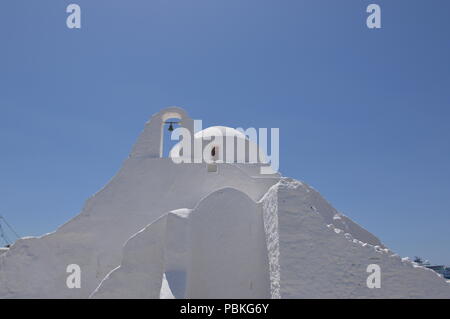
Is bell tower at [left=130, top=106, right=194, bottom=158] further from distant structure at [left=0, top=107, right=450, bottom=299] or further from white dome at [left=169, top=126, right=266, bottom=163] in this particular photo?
white dome at [left=169, top=126, right=266, bottom=163]

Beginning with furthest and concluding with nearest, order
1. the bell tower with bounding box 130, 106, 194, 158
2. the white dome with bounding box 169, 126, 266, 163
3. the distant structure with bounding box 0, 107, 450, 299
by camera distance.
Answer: the white dome with bounding box 169, 126, 266, 163
the bell tower with bounding box 130, 106, 194, 158
the distant structure with bounding box 0, 107, 450, 299

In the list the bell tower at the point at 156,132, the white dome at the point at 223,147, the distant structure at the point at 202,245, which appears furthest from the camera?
→ the white dome at the point at 223,147

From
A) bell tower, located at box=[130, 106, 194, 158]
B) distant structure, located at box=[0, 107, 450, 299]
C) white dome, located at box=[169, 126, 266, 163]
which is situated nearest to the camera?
distant structure, located at box=[0, 107, 450, 299]

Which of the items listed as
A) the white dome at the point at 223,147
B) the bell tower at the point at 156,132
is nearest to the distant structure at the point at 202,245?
the bell tower at the point at 156,132

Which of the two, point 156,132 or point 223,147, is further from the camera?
point 223,147

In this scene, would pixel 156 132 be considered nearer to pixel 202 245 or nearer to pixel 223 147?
pixel 223 147

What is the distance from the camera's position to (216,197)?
31.3ft

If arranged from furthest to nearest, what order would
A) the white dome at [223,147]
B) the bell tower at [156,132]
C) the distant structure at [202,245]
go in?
the white dome at [223,147]
the bell tower at [156,132]
the distant structure at [202,245]

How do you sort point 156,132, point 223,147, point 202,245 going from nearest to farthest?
point 202,245, point 156,132, point 223,147

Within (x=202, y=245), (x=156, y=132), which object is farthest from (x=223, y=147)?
(x=202, y=245)

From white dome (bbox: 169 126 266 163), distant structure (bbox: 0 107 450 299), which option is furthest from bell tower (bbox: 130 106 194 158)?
white dome (bbox: 169 126 266 163)

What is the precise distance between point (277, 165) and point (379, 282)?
6493 millimetres

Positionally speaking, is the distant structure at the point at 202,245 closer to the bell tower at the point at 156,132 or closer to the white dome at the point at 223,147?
the bell tower at the point at 156,132
